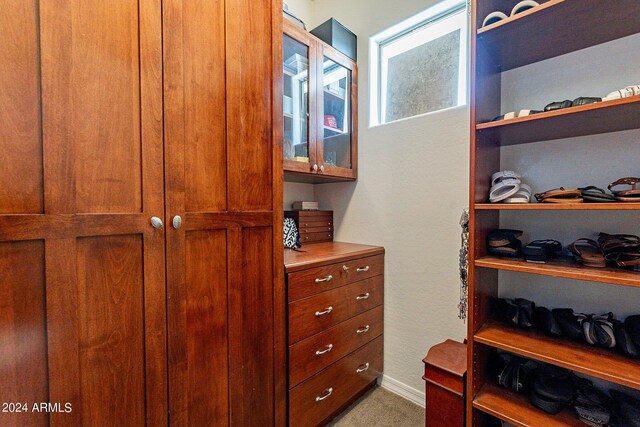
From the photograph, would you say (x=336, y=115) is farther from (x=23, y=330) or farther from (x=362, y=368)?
(x=23, y=330)

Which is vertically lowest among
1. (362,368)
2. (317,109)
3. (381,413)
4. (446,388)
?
(381,413)

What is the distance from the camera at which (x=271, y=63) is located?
122 cm

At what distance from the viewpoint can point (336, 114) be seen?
197cm

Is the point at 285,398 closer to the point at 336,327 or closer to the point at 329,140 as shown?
the point at 336,327

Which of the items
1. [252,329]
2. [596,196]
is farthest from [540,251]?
[252,329]

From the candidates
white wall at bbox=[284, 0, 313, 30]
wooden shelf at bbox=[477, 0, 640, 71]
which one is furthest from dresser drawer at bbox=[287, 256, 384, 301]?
white wall at bbox=[284, 0, 313, 30]

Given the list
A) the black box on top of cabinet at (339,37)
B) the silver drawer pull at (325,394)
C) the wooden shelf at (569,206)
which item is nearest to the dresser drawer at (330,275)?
the silver drawer pull at (325,394)

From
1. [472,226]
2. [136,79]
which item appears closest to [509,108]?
[472,226]

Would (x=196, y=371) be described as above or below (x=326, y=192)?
below

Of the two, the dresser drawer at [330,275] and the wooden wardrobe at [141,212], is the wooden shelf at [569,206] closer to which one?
the dresser drawer at [330,275]

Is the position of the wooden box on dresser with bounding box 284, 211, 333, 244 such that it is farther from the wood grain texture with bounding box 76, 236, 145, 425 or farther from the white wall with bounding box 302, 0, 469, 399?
the wood grain texture with bounding box 76, 236, 145, 425

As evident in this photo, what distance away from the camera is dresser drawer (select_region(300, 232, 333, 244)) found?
78.7 inches

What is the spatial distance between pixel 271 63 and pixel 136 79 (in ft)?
1.86

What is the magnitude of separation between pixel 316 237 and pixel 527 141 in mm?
1387
